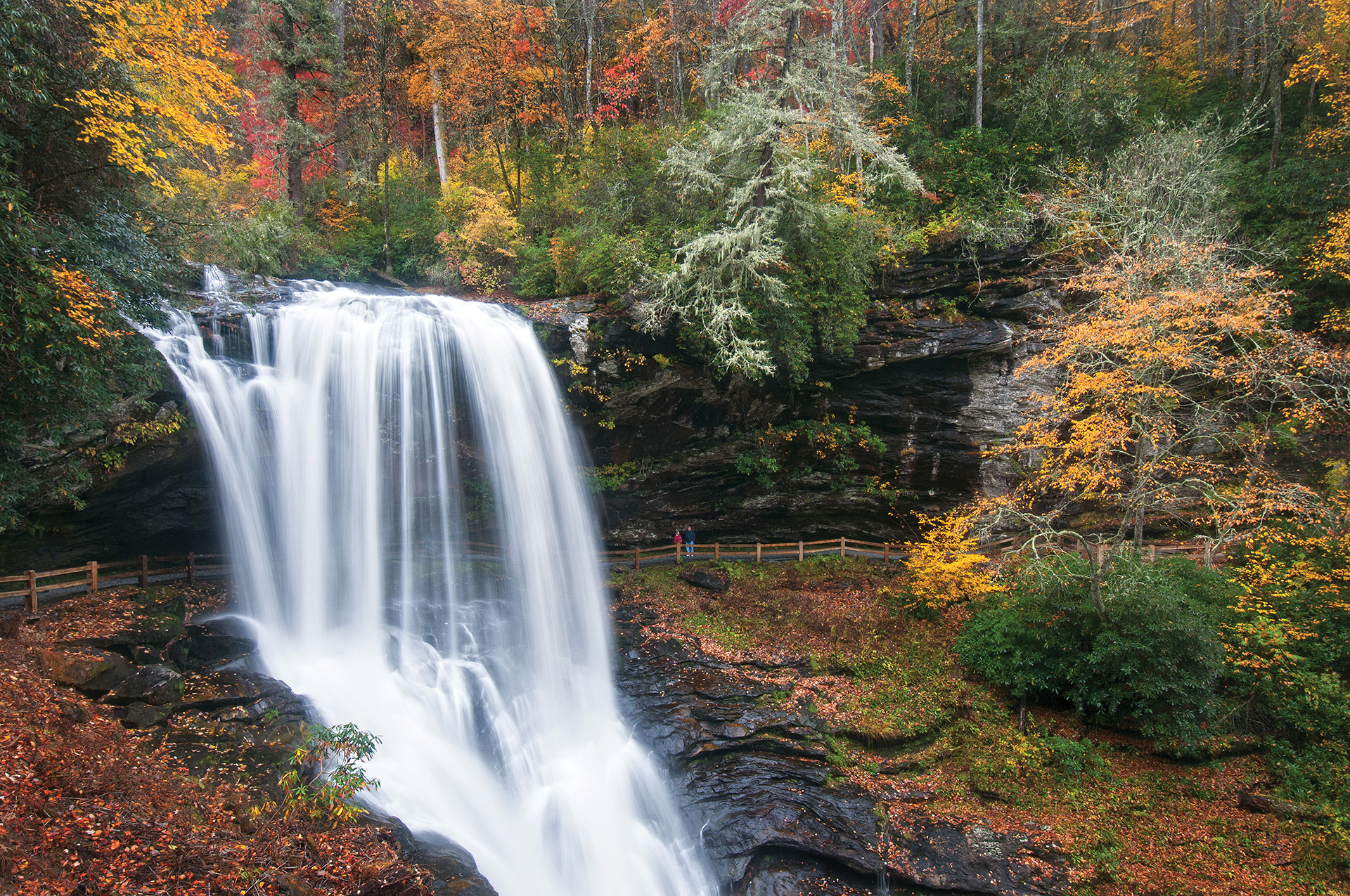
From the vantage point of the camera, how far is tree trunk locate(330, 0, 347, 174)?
20.0m

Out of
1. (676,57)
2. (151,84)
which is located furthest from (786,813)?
(676,57)

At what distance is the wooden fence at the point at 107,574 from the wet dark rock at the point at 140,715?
382cm

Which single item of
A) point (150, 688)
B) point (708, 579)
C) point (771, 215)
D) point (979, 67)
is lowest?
point (708, 579)

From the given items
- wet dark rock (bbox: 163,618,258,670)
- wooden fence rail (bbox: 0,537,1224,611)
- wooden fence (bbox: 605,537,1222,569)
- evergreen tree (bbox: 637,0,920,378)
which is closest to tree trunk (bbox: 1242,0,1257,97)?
evergreen tree (bbox: 637,0,920,378)

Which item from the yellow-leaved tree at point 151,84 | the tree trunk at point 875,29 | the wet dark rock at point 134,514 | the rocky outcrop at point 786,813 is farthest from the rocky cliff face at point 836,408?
the tree trunk at point 875,29

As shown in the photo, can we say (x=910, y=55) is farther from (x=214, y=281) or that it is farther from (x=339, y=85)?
(x=214, y=281)

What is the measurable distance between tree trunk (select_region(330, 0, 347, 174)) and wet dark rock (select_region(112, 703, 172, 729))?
700 inches

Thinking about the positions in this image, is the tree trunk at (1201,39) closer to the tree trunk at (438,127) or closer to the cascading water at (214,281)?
the tree trunk at (438,127)

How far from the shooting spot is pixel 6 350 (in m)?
7.72

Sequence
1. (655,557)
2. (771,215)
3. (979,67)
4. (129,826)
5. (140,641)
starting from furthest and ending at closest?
(979,67) < (655,557) < (771,215) < (140,641) < (129,826)

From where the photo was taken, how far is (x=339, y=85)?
19969mm

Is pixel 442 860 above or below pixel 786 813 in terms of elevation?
above

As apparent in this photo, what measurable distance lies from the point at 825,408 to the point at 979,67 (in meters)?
11.9

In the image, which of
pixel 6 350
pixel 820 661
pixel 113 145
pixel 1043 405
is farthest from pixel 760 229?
pixel 6 350
